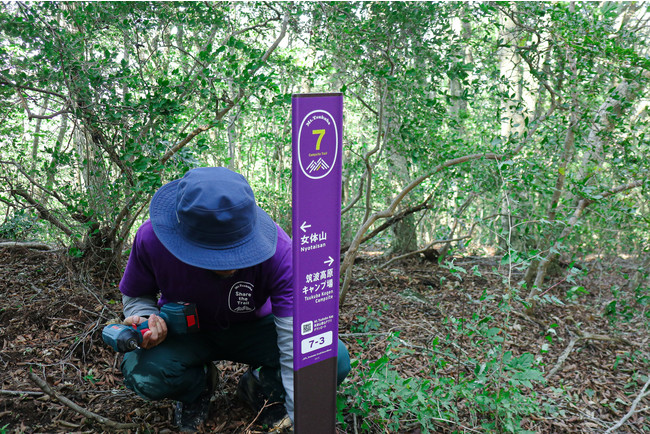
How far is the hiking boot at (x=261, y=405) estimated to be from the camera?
2.52 meters

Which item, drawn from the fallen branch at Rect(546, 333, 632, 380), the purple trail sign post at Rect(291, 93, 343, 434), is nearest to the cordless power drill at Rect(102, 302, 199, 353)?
the purple trail sign post at Rect(291, 93, 343, 434)

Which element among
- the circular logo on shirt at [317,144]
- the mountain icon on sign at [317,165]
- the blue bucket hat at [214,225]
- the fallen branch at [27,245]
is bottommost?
the fallen branch at [27,245]

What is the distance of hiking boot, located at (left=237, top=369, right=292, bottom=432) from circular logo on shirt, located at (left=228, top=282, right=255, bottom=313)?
17.9 inches

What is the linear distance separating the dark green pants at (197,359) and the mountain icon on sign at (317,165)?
4.02 ft

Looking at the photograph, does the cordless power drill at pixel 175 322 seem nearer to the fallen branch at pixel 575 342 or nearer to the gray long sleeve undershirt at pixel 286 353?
the gray long sleeve undershirt at pixel 286 353

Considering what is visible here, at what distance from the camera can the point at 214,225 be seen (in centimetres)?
210

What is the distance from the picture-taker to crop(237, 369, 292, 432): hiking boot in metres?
2.52

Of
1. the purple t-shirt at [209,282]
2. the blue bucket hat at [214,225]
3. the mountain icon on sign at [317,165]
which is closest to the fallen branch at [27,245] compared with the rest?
the purple t-shirt at [209,282]

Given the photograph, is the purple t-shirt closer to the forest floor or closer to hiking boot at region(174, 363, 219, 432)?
hiking boot at region(174, 363, 219, 432)

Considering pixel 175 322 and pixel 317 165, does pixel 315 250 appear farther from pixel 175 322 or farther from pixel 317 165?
pixel 175 322

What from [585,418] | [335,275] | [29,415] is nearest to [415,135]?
[585,418]

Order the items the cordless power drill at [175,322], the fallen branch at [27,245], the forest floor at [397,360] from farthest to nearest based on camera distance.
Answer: the fallen branch at [27,245] < the forest floor at [397,360] < the cordless power drill at [175,322]

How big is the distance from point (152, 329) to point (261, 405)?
0.80m

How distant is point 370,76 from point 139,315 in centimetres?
384
